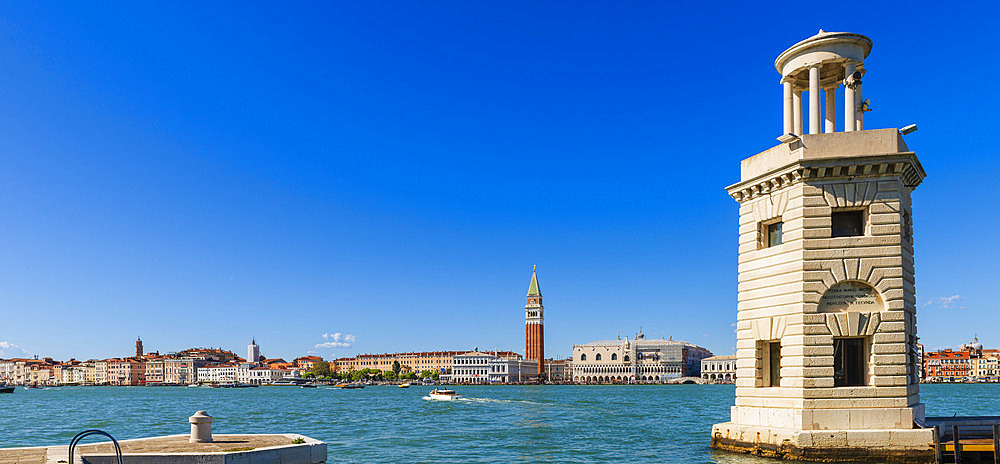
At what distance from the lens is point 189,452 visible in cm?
1492

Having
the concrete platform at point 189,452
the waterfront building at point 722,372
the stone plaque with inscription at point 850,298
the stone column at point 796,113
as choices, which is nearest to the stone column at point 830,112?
the stone column at point 796,113

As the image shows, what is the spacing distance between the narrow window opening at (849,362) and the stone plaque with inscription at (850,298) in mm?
743

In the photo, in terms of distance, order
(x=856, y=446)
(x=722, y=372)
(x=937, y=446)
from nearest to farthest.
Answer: (x=937, y=446) < (x=856, y=446) < (x=722, y=372)

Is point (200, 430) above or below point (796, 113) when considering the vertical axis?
below

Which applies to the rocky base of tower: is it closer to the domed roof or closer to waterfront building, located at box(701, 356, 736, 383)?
the domed roof

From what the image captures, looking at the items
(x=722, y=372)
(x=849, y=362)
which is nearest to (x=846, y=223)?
(x=849, y=362)

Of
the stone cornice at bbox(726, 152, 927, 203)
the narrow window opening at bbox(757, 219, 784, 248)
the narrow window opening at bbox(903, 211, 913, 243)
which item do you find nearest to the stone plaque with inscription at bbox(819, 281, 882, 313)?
the narrow window opening at bbox(903, 211, 913, 243)

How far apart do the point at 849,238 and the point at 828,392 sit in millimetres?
3526

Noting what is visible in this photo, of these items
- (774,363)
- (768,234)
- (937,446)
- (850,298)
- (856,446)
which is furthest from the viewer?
(768,234)

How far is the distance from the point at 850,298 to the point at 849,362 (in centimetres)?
148

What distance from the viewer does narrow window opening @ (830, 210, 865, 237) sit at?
63.1 feet

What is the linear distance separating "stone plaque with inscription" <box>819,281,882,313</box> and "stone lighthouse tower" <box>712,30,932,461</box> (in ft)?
0.08

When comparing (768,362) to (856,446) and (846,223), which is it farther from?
(846,223)

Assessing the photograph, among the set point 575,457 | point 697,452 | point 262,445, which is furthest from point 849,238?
point 262,445
